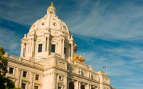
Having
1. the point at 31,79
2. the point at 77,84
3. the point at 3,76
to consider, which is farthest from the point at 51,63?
the point at 3,76

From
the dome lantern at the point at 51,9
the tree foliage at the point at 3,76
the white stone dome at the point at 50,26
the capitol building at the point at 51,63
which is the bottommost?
the tree foliage at the point at 3,76

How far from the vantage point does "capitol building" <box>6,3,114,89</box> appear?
7006 cm

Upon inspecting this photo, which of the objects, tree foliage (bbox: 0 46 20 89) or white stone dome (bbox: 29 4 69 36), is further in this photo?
white stone dome (bbox: 29 4 69 36)

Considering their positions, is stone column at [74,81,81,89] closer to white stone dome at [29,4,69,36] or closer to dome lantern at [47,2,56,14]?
white stone dome at [29,4,69,36]

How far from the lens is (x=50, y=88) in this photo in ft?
230

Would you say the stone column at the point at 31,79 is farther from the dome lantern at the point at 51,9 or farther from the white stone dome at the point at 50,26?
the dome lantern at the point at 51,9

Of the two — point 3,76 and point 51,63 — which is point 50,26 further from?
point 3,76

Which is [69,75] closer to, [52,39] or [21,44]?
[52,39]

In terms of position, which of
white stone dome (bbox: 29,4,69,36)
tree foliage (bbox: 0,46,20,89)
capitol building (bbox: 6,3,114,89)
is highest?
white stone dome (bbox: 29,4,69,36)

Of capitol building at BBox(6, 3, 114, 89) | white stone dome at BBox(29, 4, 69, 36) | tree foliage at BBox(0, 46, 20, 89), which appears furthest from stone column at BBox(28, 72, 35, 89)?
tree foliage at BBox(0, 46, 20, 89)

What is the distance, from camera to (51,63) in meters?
73.6

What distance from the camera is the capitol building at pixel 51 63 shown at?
70.1 m

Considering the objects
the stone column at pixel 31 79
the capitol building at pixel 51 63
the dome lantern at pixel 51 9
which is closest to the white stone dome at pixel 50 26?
the capitol building at pixel 51 63

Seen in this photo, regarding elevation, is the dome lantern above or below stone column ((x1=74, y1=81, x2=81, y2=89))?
above
